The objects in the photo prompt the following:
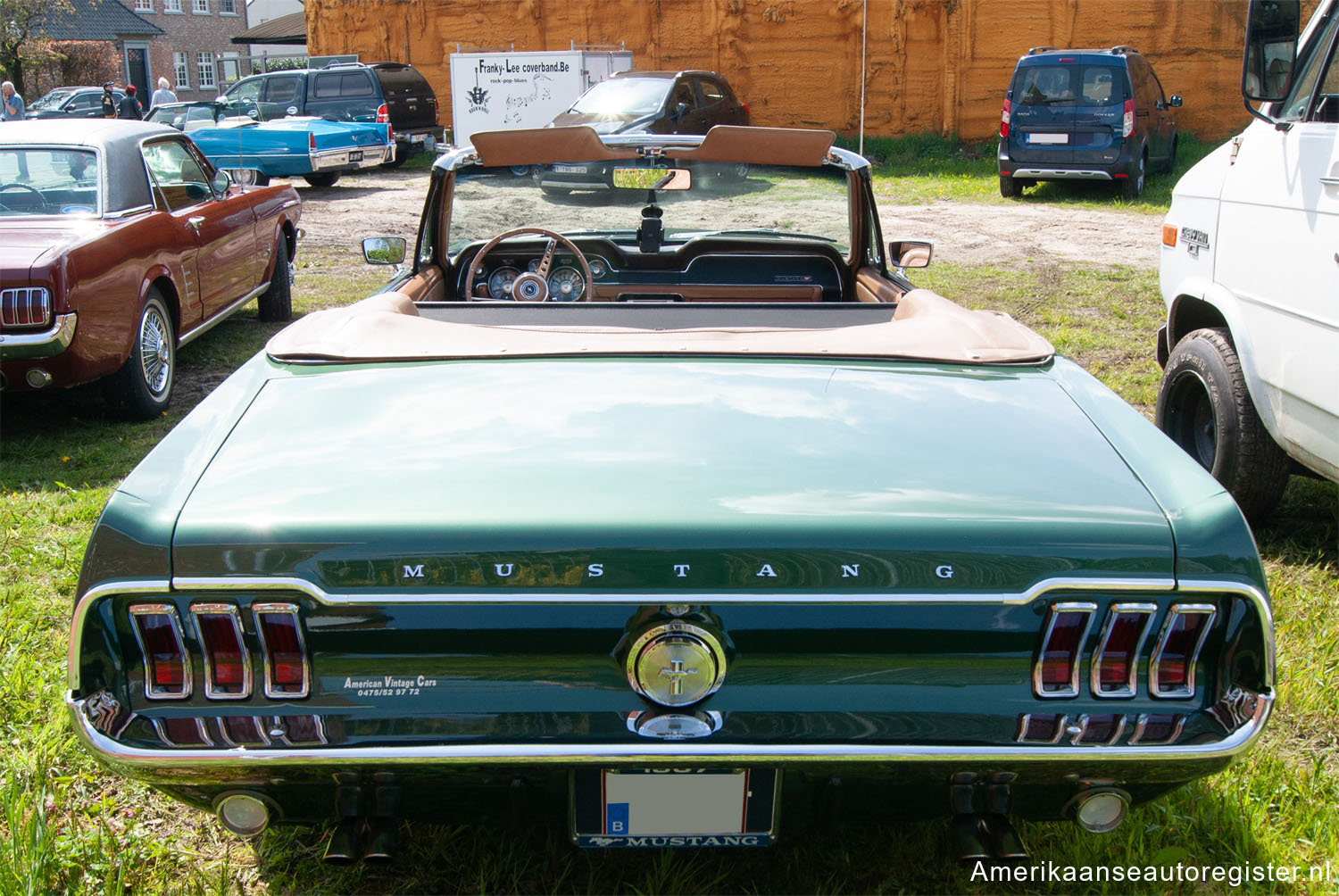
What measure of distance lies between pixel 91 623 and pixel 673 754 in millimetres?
1005

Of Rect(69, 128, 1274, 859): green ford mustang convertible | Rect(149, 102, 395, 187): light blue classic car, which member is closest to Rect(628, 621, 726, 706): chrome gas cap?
Rect(69, 128, 1274, 859): green ford mustang convertible

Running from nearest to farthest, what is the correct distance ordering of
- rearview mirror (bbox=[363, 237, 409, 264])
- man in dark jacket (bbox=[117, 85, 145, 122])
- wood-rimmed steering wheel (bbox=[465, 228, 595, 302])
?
wood-rimmed steering wheel (bbox=[465, 228, 595, 302])
rearview mirror (bbox=[363, 237, 409, 264])
man in dark jacket (bbox=[117, 85, 145, 122])

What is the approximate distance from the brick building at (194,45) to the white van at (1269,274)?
40841 millimetres

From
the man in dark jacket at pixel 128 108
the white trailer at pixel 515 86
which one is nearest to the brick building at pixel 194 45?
the man in dark jacket at pixel 128 108

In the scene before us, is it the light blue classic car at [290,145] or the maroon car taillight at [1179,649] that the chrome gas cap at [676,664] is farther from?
→ the light blue classic car at [290,145]

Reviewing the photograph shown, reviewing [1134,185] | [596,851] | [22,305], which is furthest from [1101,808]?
[1134,185]

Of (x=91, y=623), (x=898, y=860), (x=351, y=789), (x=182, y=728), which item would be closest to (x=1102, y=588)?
(x=898, y=860)

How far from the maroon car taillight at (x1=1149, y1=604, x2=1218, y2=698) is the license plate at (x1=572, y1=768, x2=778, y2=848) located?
0.69 m

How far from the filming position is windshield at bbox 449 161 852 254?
3.87 m

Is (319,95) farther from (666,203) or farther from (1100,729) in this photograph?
(1100,729)

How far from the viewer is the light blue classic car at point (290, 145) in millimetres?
15109

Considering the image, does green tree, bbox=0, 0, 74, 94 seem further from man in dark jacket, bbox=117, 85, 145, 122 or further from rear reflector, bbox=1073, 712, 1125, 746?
rear reflector, bbox=1073, 712, 1125, 746

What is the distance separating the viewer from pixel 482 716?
6.20 feet

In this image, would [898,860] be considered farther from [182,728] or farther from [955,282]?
[955,282]
